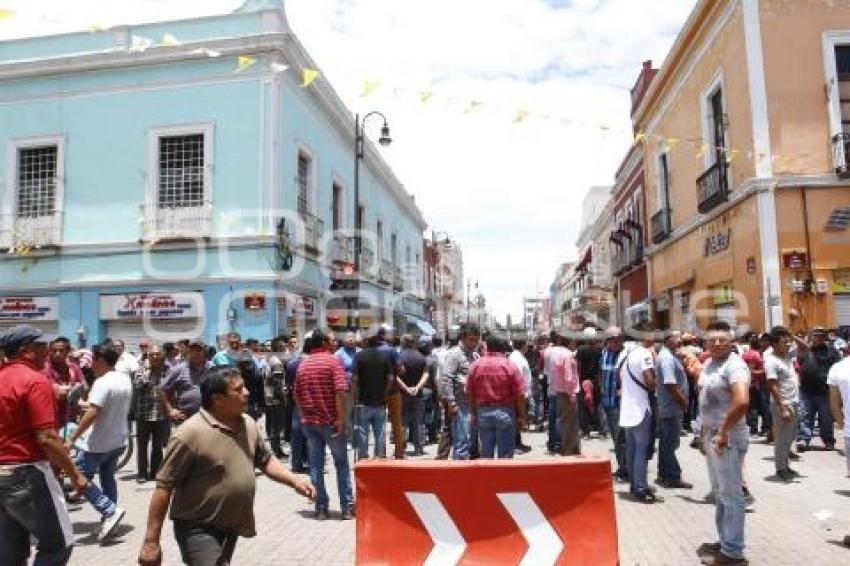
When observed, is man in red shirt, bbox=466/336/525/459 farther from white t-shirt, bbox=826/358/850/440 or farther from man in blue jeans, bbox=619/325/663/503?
white t-shirt, bbox=826/358/850/440

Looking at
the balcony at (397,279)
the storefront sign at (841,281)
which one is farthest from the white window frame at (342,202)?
the storefront sign at (841,281)

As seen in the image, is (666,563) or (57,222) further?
(57,222)

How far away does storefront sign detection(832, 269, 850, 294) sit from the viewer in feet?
50.9

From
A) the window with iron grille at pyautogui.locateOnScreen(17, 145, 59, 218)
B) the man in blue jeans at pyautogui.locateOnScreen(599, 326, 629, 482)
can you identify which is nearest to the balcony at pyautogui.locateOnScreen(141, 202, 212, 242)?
the window with iron grille at pyautogui.locateOnScreen(17, 145, 59, 218)

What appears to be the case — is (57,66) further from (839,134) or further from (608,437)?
(839,134)

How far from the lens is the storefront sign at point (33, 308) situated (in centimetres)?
2048

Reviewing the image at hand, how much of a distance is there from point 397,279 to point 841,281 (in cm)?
2340

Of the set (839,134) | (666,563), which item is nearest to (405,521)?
(666,563)

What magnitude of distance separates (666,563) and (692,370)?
5.73 meters

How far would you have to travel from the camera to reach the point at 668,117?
23641mm

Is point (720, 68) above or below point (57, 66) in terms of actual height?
below

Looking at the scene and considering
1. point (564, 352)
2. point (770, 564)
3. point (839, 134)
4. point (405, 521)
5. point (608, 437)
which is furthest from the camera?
point (839, 134)

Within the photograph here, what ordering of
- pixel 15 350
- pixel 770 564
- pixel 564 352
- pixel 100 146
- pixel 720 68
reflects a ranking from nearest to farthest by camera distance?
pixel 15 350 < pixel 770 564 < pixel 564 352 < pixel 720 68 < pixel 100 146

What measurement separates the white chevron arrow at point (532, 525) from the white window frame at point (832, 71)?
46.9 ft
